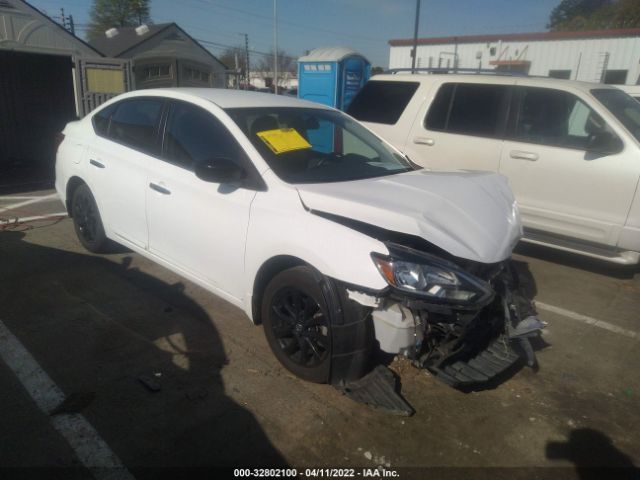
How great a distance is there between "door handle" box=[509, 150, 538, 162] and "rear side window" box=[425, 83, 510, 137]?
32 cm

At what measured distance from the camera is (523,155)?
17.2 feet

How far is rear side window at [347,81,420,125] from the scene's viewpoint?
247 inches

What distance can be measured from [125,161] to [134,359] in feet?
5.90

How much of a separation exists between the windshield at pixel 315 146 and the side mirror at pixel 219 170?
234mm

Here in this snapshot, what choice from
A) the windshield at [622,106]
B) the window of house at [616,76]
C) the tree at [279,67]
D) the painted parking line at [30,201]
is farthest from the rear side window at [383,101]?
the tree at [279,67]

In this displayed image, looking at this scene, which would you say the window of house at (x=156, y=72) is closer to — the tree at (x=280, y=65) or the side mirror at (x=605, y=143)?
the side mirror at (x=605, y=143)

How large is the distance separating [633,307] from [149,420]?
4.24 m

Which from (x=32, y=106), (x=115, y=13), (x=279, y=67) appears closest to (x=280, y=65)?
(x=279, y=67)

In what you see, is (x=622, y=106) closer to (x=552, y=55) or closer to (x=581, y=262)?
(x=581, y=262)

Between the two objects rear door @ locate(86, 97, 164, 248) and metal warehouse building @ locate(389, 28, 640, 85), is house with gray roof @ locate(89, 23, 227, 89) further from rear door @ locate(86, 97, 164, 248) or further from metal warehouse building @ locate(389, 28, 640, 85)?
rear door @ locate(86, 97, 164, 248)

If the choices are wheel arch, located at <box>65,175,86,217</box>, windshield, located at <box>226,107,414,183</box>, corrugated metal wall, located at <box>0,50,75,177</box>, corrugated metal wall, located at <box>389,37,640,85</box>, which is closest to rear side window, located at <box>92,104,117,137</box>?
wheel arch, located at <box>65,175,86,217</box>

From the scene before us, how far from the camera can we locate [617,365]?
3.45 m

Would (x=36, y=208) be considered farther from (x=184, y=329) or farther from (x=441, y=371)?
(x=441, y=371)

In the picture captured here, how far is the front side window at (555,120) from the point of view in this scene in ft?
16.4
